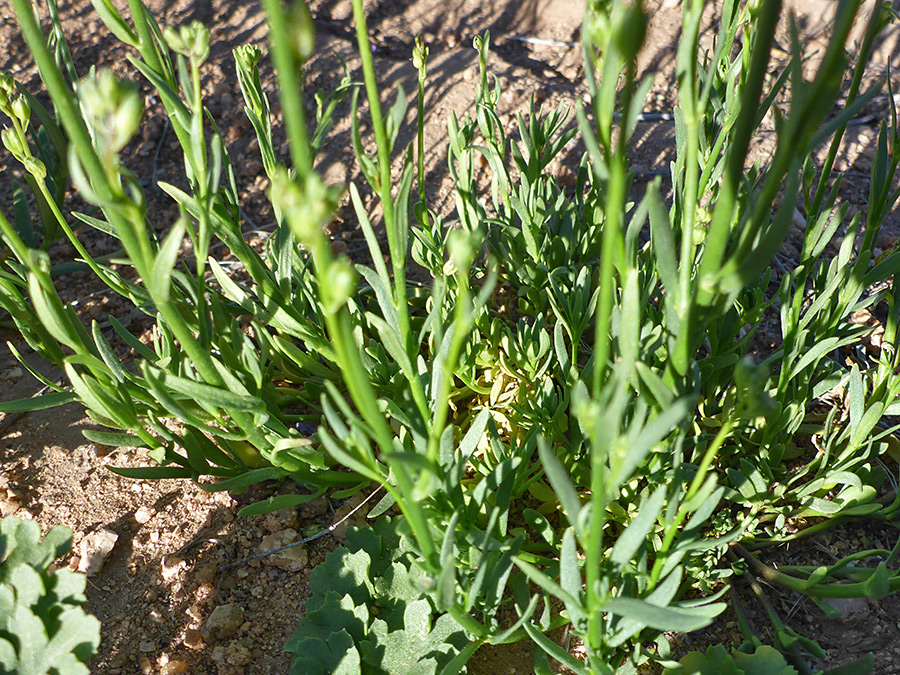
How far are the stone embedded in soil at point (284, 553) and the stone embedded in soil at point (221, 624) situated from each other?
138mm

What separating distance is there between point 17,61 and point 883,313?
3399mm

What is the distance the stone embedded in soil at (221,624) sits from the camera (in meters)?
1.52

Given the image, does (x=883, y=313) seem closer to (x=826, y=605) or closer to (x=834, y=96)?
(x=826, y=605)

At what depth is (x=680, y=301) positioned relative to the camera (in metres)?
1.08

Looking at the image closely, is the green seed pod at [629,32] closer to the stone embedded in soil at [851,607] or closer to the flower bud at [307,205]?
the flower bud at [307,205]

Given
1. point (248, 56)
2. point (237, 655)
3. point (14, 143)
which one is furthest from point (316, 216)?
point (237, 655)

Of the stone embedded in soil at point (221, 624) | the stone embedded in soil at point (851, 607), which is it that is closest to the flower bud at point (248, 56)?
the stone embedded in soil at point (221, 624)

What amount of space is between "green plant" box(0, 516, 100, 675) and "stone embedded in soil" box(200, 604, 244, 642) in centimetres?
37

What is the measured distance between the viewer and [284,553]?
1646 mm

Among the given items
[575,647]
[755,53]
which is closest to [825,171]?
[755,53]

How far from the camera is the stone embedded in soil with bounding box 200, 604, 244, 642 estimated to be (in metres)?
1.52

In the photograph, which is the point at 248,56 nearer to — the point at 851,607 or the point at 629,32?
the point at 629,32

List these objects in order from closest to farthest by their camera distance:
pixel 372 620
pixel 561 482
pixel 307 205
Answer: pixel 307 205 → pixel 561 482 → pixel 372 620

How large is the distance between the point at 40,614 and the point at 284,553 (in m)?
0.55
